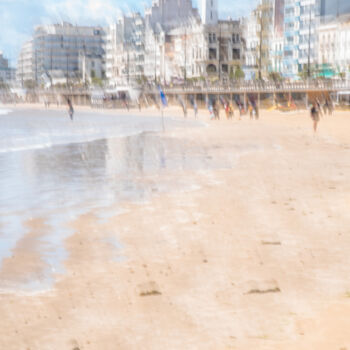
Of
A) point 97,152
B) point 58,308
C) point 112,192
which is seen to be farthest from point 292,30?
point 58,308

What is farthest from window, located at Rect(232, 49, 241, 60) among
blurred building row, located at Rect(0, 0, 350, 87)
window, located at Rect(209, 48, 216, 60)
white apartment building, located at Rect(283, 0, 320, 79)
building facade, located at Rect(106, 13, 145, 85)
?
building facade, located at Rect(106, 13, 145, 85)

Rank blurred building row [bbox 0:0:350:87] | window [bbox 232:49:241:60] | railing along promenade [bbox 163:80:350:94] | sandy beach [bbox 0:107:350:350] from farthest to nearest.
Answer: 1. window [bbox 232:49:241:60]
2. blurred building row [bbox 0:0:350:87]
3. railing along promenade [bbox 163:80:350:94]
4. sandy beach [bbox 0:107:350:350]

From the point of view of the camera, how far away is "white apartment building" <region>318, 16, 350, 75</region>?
345ft

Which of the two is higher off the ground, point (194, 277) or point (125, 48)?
point (125, 48)

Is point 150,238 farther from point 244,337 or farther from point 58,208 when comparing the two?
point 244,337

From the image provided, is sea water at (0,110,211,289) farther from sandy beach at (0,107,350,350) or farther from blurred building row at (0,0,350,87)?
blurred building row at (0,0,350,87)

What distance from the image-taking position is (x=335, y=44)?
108875mm

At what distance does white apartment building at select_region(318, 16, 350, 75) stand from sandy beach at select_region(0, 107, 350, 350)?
9312cm

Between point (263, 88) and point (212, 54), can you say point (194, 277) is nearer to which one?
point (263, 88)

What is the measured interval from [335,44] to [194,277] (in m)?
107

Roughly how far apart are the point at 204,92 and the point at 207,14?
2467 inches

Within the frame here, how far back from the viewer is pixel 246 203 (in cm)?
1314

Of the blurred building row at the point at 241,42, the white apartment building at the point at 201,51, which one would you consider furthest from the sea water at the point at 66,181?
the white apartment building at the point at 201,51

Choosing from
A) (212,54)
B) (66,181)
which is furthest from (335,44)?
(66,181)
